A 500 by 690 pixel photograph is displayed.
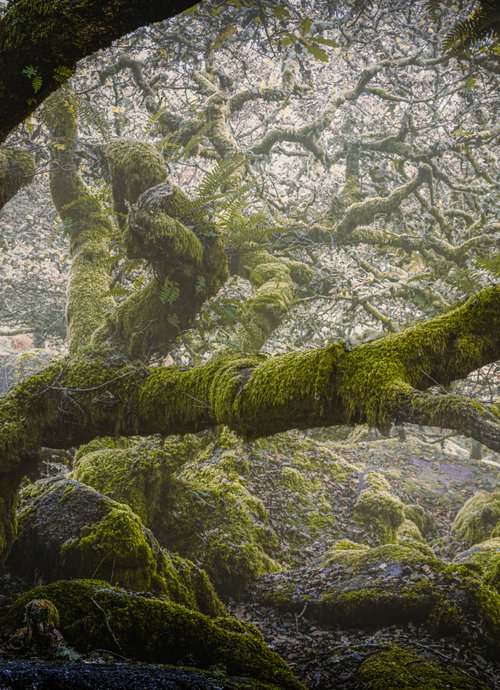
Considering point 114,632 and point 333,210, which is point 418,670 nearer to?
point 114,632

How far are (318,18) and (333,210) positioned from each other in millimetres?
3673

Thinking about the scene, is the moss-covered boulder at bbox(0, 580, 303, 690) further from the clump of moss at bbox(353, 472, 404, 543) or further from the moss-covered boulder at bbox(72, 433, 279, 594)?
the clump of moss at bbox(353, 472, 404, 543)

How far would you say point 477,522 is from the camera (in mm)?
8328

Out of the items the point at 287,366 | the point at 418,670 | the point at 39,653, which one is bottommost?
the point at 418,670

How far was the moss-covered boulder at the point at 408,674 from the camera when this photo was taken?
10.9 ft

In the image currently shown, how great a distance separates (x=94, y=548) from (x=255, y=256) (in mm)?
4656

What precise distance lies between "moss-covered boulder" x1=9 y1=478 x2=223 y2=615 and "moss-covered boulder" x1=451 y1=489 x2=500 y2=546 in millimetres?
5241

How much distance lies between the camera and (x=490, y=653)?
4.43 metres

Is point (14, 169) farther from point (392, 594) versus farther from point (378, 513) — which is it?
point (378, 513)

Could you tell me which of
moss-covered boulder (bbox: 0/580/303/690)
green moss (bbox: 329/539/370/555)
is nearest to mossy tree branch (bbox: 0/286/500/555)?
moss-covered boulder (bbox: 0/580/303/690)

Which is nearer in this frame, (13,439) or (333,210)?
(13,439)

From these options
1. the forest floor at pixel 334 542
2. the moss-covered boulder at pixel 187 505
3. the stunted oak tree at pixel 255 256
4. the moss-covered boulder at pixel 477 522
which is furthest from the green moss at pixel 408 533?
the stunted oak tree at pixel 255 256

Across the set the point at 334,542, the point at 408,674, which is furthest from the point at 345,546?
the point at 408,674

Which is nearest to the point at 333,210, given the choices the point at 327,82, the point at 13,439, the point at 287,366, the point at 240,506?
the point at 327,82
